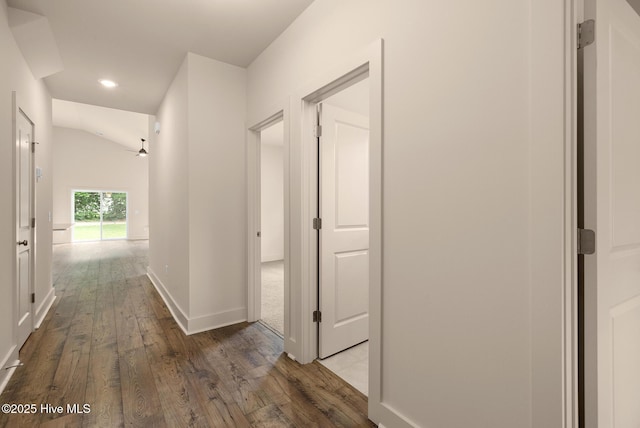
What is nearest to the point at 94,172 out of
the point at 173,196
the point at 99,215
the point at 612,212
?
the point at 99,215

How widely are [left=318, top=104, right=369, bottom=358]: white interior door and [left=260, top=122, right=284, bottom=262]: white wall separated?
4463 millimetres

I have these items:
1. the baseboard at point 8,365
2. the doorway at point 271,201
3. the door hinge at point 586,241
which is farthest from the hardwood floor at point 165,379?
the doorway at point 271,201

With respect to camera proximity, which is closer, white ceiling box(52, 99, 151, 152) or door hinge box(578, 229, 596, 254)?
door hinge box(578, 229, 596, 254)

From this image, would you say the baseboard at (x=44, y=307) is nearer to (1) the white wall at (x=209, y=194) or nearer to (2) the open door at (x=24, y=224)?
(2) the open door at (x=24, y=224)

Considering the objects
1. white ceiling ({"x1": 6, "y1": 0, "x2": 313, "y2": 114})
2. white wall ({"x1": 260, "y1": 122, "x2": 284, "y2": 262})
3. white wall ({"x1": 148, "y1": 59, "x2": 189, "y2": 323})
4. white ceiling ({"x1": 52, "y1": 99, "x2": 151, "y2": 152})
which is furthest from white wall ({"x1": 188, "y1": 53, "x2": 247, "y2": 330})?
white ceiling ({"x1": 52, "y1": 99, "x2": 151, "y2": 152})

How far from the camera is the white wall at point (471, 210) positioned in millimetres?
997

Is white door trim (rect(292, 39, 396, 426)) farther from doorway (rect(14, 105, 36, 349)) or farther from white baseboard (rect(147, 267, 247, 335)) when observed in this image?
doorway (rect(14, 105, 36, 349))

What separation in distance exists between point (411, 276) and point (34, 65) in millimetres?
3903

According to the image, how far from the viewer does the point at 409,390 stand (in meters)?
1.48

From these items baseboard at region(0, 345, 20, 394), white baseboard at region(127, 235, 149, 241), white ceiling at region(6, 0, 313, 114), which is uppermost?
white ceiling at region(6, 0, 313, 114)

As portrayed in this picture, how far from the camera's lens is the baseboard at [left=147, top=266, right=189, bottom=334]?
116 inches

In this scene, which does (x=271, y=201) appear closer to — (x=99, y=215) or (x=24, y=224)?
(x=24, y=224)

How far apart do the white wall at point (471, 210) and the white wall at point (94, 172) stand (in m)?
11.9

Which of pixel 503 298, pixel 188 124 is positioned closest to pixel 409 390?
pixel 503 298
